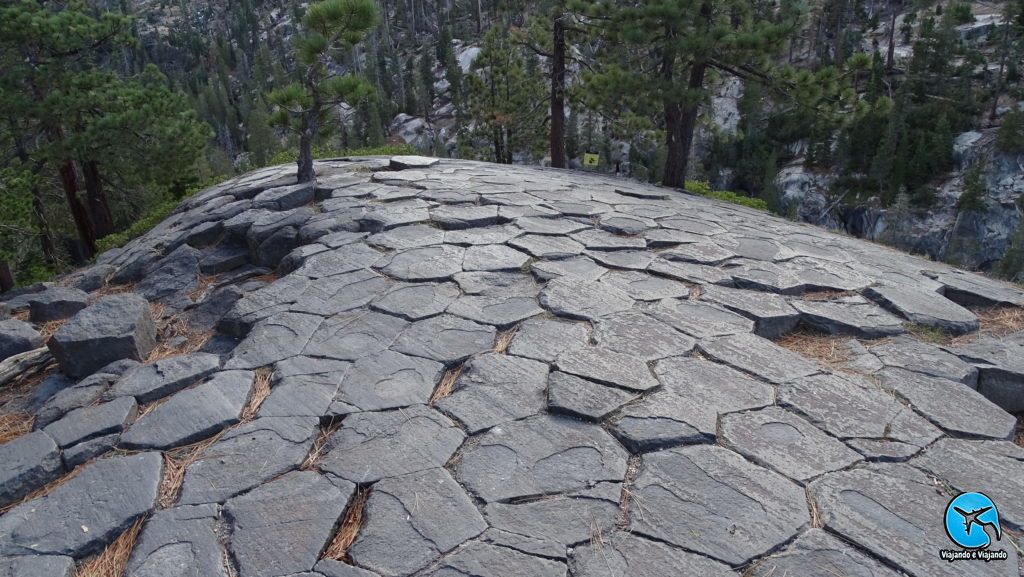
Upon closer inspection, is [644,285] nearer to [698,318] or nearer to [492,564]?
[698,318]

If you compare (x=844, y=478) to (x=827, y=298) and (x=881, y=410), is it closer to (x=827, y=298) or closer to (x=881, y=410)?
(x=881, y=410)

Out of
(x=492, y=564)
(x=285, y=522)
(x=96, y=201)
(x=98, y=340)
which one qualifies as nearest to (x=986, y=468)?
(x=492, y=564)

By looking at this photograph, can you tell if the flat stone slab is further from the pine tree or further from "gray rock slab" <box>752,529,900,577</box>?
the pine tree

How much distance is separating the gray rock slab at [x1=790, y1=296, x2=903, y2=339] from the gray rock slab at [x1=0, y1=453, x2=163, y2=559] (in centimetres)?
308

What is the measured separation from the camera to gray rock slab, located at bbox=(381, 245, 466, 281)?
3518 mm

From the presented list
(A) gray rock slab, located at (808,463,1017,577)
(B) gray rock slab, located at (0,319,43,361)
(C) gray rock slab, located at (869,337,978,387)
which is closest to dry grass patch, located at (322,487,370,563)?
(A) gray rock slab, located at (808,463,1017,577)

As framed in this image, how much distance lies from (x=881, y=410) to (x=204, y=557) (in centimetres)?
250

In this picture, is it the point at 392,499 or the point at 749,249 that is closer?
the point at 392,499

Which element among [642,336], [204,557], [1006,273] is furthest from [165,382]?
[1006,273]

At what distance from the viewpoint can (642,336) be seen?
112 inches

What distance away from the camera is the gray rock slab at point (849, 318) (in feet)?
9.88

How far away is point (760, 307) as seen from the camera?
317cm

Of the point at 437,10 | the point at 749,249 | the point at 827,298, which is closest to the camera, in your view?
the point at 827,298

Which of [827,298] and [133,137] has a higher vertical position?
[133,137]
